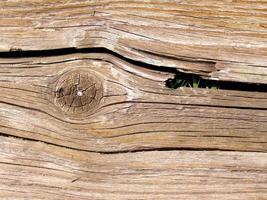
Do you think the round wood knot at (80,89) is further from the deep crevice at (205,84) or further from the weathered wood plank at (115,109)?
the deep crevice at (205,84)

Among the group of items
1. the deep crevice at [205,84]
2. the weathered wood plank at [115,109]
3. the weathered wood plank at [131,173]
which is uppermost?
the deep crevice at [205,84]

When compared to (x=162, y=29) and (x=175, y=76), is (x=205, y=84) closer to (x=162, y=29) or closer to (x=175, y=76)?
(x=175, y=76)

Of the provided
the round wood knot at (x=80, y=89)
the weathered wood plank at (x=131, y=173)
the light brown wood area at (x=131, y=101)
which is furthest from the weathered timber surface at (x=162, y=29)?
the weathered wood plank at (x=131, y=173)

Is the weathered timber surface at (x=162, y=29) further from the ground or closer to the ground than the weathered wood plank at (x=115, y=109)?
further from the ground

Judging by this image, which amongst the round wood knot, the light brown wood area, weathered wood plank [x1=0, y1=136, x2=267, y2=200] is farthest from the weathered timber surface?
weathered wood plank [x1=0, y1=136, x2=267, y2=200]

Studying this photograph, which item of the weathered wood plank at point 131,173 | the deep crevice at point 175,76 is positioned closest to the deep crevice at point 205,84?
the deep crevice at point 175,76

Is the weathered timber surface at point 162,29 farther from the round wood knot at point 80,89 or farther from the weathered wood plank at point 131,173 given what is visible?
the weathered wood plank at point 131,173

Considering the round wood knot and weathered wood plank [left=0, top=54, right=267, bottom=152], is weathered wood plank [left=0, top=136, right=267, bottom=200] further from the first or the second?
the round wood knot

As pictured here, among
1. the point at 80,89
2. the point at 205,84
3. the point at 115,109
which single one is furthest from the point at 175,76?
the point at 80,89

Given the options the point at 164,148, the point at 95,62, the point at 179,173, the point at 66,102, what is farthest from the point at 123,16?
the point at 179,173

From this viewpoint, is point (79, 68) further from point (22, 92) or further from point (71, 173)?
point (71, 173)
